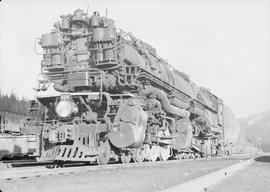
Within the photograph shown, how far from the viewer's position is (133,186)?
6.82 metres

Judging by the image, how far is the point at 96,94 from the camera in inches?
473

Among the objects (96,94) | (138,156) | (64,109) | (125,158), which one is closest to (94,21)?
(96,94)

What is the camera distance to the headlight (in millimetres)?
11930

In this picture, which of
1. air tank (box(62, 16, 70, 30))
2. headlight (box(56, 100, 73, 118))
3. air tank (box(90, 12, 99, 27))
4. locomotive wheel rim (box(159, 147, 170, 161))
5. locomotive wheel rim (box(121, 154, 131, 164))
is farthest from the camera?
locomotive wheel rim (box(159, 147, 170, 161))

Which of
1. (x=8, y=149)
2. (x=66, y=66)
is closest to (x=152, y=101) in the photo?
→ (x=66, y=66)

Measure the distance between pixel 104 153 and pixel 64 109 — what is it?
5.95 ft

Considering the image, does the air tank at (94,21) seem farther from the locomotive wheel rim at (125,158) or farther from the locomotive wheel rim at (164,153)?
the locomotive wheel rim at (164,153)

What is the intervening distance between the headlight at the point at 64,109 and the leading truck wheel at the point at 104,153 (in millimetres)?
1380

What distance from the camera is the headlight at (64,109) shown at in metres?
11.9

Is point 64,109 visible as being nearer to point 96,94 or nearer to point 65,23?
point 96,94

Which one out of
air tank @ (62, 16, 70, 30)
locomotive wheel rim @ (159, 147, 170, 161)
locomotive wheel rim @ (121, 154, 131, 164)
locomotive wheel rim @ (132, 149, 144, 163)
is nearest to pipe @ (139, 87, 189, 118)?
locomotive wheel rim @ (159, 147, 170, 161)

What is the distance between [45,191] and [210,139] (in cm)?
1895

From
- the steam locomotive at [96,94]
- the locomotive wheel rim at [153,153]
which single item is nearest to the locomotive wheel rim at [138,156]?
the steam locomotive at [96,94]

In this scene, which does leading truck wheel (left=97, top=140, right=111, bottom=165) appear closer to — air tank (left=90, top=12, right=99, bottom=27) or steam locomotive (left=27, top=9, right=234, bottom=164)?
steam locomotive (left=27, top=9, right=234, bottom=164)
